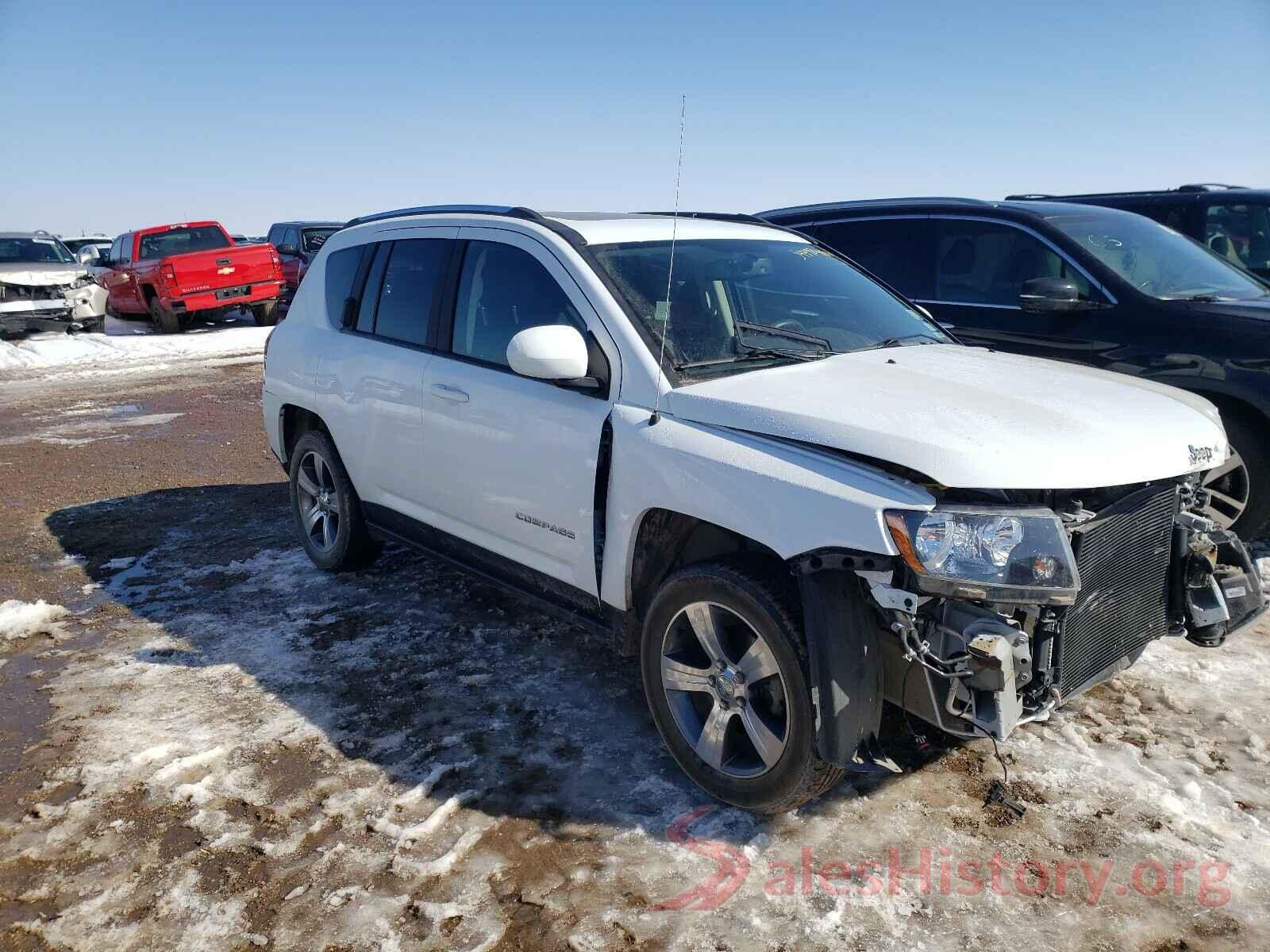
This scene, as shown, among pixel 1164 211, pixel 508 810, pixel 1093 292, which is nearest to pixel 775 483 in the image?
pixel 508 810

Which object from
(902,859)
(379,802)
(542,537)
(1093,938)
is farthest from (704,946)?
(542,537)

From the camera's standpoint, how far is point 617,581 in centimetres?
354

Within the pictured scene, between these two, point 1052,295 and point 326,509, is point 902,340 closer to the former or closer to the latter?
point 1052,295

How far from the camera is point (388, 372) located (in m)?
4.63

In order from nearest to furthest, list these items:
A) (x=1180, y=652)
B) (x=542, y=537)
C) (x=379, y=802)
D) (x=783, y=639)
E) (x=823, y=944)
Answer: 1. (x=823, y=944)
2. (x=783, y=639)
3. (x=379, y=802)
4. (x=542, y=537)
5. (x=1180, y=652)

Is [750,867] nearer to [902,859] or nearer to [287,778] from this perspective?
[902,859]

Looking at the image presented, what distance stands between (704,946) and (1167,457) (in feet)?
6.38

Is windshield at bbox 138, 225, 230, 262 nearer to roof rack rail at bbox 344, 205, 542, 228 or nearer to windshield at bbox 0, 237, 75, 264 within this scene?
windshield at bbox 0, 237, 75, 264

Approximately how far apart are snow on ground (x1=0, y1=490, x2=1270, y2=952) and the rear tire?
1509 centimetres

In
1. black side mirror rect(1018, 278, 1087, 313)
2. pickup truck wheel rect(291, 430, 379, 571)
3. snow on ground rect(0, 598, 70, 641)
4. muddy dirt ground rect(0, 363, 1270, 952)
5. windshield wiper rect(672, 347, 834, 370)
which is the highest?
black side mirror rect(1018, 278, 1087, 313)

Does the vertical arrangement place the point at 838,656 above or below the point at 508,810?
above

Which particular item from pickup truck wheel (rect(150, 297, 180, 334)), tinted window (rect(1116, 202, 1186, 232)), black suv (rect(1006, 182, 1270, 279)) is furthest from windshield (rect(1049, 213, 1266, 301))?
pickup truck wheel (rect(150, 297, 180, 334))

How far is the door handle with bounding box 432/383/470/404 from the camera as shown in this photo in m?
4.14

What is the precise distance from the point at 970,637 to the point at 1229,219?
23.5ft
